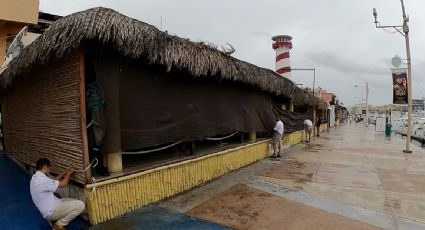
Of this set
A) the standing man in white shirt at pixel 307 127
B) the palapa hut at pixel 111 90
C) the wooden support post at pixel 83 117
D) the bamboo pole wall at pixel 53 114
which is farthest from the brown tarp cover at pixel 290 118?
the wooden support post at pixel 83 117

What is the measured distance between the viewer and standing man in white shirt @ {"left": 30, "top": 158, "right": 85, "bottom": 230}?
484 cm

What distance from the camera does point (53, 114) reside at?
21.1ft

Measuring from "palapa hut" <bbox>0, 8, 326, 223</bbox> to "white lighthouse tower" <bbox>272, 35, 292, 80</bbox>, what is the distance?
21608 mm

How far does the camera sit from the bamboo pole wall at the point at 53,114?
223 inches

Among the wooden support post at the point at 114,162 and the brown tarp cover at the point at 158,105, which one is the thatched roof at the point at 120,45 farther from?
the wooden support post at the point at 114,162

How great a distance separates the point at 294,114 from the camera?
57.3ft

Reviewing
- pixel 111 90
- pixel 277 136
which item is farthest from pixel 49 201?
pixel 277 136

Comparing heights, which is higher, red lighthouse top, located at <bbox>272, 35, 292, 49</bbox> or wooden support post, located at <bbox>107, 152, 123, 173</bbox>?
red lighthouse top, located at <bbox>272, 35, 292, 49</bbox>

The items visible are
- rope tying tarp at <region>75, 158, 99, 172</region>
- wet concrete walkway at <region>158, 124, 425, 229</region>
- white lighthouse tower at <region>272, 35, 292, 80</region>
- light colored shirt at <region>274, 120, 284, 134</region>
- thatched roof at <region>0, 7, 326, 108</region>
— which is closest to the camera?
thatched roof at <region>0, 7, 326, 108</region>

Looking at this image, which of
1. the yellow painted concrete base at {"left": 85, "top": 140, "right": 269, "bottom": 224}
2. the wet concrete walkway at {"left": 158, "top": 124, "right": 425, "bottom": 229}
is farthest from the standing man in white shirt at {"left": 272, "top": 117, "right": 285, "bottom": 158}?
the yellow painted concrete base at {"left": 85, "top": 140, "right": 269, "bottom": 224}

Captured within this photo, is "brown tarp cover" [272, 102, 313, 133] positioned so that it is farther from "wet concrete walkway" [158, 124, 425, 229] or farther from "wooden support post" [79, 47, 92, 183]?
"wooden support post" [79, 47, 92, 183]

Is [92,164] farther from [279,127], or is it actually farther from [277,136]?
[277,136]

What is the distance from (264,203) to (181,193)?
1815mm

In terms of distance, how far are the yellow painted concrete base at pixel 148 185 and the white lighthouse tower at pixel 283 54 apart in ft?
69.9
